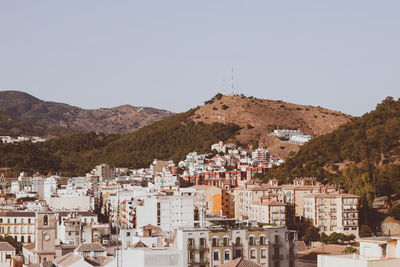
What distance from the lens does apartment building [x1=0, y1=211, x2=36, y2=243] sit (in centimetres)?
6762

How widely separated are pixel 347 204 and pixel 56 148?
95.0 m

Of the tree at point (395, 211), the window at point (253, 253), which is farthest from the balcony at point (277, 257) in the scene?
the tree at point (395, 211)

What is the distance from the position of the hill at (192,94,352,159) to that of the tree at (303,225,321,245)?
77.2 m

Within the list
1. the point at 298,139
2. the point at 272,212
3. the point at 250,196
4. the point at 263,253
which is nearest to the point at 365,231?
the point at 272,212

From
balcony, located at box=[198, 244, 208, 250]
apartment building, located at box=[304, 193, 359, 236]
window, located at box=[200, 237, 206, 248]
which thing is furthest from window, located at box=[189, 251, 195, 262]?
apartment building, located at box=[304, 193, 359, 236]

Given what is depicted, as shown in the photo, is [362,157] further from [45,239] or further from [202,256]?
[202,256]

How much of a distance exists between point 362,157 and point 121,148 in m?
72.7

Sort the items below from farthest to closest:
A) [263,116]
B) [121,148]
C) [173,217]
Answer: [263,116]
[121,148]
[173,217]

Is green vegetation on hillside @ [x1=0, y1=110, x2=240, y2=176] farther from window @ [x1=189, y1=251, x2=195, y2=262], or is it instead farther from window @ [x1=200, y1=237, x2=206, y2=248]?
window @ [x1=189, y1=251, x2=195, y2=262]

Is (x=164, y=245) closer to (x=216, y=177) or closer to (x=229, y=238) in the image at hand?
(x=229, y=238)

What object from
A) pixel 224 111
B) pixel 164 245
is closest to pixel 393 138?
pixel 164 245

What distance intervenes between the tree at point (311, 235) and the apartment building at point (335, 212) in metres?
1.61

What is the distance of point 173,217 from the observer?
5800 cm

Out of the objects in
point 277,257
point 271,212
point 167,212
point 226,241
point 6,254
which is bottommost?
point 6,254
